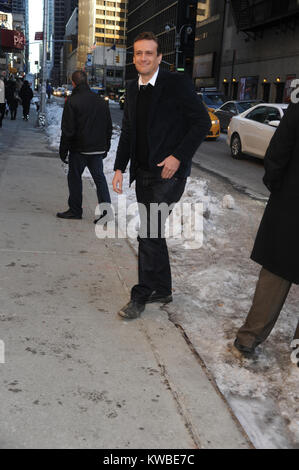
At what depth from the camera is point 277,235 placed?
305 centimetres

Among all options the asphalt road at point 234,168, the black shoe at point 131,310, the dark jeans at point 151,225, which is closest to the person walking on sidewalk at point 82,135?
the dark jeans at point 151,225

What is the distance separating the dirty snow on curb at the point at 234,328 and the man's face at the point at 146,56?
184 cm

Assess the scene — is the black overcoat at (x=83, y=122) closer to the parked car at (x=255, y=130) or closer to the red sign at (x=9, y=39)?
the parked car at (x=255, y=130)

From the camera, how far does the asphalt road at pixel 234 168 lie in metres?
10.3

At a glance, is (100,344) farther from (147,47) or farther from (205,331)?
(147,47)

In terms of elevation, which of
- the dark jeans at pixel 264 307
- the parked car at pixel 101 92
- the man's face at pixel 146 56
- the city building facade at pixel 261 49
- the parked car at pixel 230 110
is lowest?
the dark jeans at pixel 264 307

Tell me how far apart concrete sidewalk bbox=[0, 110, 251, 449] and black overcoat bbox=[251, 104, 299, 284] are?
0.82 meters

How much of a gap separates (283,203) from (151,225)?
1143mm

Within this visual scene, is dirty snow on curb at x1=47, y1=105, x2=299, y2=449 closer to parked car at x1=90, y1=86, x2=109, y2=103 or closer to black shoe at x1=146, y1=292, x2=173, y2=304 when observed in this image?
black shoe at x1=146, y1=292, x2=173, y2=304

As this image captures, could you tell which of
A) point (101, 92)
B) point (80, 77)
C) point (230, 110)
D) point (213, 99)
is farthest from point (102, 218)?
point (101, 92)

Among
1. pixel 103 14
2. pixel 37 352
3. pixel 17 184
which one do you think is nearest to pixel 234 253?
pixel 37 352

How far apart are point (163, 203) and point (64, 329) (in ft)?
3.85

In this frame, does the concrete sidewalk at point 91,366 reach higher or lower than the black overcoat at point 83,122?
lower

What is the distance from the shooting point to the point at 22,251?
5145mm
